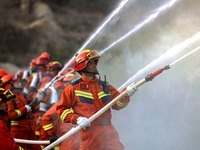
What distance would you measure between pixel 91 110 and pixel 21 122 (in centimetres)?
231

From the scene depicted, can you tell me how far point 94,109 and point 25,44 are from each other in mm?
13252

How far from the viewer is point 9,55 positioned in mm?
16969

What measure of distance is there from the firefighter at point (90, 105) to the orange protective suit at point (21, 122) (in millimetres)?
1838

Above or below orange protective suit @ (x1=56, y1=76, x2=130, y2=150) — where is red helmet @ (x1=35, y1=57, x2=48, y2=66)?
above

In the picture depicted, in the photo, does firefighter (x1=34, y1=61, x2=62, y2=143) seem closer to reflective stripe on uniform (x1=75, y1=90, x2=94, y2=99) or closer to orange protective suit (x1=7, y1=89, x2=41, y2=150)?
orange protective suit (x1=7, y1=89, x2=41, y2=150)

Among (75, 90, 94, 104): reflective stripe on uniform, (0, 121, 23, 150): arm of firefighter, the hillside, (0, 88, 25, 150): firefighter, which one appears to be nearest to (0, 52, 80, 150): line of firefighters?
(0, 88, 25, 150): firefighter

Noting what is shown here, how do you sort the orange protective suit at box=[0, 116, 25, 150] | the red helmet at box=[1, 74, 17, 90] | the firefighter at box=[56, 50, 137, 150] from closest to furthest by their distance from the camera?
the orange protective suit at box=[0, 116, 25, 150] < the firefighter at box=[56, 50, 137, 150] < the red helmet at box=[1, 74, 17, 90]

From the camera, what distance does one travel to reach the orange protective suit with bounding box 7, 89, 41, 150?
6.07m

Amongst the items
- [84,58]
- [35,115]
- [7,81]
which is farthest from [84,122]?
[35,115]

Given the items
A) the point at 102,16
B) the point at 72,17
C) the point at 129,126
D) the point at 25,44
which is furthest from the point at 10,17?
the point at 129,126

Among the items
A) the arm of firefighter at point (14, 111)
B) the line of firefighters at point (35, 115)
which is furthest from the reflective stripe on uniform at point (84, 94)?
the arm of firefighter at point (14, 111)

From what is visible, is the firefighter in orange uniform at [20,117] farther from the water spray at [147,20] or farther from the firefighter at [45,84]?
the water spray at [147,20]

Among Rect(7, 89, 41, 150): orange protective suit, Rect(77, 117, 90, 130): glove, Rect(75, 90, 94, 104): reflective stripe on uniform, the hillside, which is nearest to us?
Rect(77, 117, 90, 130): glove

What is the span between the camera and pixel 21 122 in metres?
6.28
